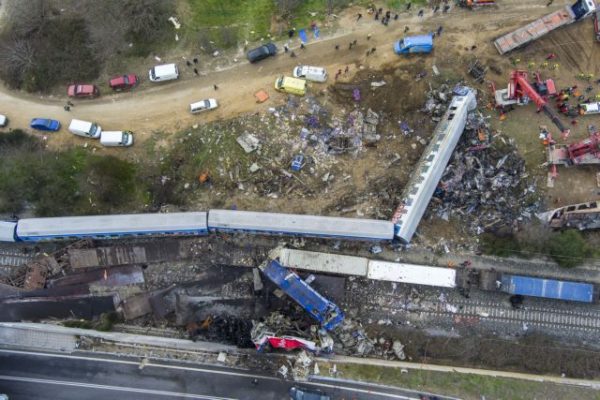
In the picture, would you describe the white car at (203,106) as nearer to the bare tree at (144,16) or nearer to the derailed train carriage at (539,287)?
the bare tree at (144,16)

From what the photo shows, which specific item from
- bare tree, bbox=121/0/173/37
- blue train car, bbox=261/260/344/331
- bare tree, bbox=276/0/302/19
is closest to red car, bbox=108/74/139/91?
bare tree, bbox=121/0/173/37

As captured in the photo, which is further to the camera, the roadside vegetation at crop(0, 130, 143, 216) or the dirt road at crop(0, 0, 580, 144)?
the dirt road at crop(0, 0, 580, 144)

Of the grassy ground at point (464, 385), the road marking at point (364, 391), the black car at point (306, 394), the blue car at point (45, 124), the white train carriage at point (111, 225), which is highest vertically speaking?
the blue car at point (45, 124)

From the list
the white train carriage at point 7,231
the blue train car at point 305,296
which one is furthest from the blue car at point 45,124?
the blue train car at point 305,296

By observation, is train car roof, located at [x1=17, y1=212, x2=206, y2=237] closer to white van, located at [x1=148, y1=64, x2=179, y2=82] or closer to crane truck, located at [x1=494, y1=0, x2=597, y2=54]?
white van, located at [x1=148, y1=64, x2=179, y2=82]

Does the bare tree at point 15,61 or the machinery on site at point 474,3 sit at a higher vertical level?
the machinery on site at point 474,3

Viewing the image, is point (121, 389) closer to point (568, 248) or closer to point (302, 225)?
point (302, 225)
